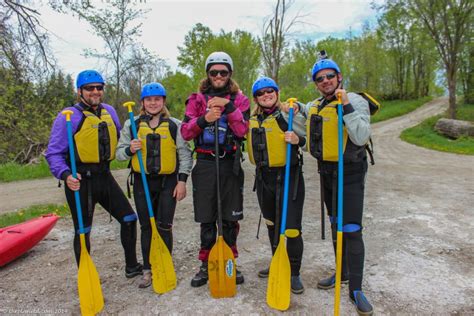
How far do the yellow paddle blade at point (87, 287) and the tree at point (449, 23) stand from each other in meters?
22.1

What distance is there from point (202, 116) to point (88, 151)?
1247mm

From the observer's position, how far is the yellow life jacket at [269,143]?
3326mm

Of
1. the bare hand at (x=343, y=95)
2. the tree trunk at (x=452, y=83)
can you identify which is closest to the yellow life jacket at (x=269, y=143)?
the bare hand at (x=343, y=95)

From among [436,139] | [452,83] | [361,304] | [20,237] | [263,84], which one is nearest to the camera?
[361,304]

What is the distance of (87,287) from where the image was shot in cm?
317

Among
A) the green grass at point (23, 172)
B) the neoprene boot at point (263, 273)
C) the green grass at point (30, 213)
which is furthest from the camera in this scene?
the green grass at point (23, 172)

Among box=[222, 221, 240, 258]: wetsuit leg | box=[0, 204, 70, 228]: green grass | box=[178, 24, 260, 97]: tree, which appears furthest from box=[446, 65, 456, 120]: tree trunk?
box=[0, 204, 70, 228]: green grass

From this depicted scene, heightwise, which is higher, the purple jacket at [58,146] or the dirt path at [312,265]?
the purple jacket at [58,146]

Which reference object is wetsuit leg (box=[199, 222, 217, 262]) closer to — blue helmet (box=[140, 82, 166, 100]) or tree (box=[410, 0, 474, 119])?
blue helmet (box=[140, 82, 166, 100])

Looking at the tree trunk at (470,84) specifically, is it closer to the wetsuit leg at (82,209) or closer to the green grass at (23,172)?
the green grass at (23,172)

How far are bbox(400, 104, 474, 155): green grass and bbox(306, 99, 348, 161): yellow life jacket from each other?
13.3 m

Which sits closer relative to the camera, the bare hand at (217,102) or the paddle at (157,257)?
the bare hand at (217,102)

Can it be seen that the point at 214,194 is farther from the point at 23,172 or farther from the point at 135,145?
the point at 23,172

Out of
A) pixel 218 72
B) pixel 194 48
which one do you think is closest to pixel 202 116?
pixel 218 72
